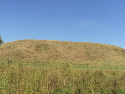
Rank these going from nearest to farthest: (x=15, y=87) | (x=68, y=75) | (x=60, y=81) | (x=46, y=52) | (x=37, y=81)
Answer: (x=15, y=87), (x=37, y=81), (x=60, y=81), (x=68, y=75), (x=46, y=52)

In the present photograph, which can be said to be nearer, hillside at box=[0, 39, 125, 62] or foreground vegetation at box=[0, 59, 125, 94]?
foreground vegetation at box=[0, 59, 125, 94]

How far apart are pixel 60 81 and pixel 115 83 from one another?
413 centimetres

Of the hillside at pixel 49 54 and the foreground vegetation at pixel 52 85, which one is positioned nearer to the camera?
the foreground vegetation at pixel 52 85

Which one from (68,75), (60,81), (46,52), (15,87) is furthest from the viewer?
(46,52)

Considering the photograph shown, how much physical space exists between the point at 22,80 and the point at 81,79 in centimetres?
373

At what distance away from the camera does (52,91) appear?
5836mm

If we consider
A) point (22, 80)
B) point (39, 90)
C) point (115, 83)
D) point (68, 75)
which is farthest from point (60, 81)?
point (115, 83)

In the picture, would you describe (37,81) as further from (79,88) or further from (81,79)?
(81,79)

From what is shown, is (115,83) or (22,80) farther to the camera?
(115,83)

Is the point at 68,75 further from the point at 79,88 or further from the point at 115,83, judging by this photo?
the point at 115,83

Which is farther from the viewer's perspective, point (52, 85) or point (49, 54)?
point (49, 54)

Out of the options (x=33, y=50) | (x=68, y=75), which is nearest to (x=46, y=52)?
(x=33, y=50)

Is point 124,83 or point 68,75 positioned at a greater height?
point 68,75

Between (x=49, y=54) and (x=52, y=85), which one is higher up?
(x=52, y=85)
